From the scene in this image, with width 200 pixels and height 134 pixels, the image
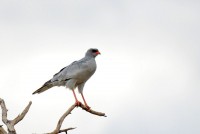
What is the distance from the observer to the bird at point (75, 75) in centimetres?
2108

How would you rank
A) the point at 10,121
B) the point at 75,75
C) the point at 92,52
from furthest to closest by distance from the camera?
the point at 92,52, the point at 75,75, the point at 10,121

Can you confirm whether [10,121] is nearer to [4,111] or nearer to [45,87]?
[4,111]

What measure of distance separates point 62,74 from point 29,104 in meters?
4.01

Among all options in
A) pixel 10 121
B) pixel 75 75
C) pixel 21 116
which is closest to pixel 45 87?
pixel 75 75

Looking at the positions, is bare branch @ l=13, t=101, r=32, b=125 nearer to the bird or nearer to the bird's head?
the bird

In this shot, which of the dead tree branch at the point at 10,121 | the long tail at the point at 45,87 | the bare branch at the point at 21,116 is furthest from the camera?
the long tail at the point at 45,87

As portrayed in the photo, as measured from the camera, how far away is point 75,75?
21078 millimetres

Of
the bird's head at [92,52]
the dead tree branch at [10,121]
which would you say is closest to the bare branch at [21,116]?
the dead tree branch at [10,121]

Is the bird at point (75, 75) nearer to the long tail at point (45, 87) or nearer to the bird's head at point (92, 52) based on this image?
the long tail at point (45, 87)

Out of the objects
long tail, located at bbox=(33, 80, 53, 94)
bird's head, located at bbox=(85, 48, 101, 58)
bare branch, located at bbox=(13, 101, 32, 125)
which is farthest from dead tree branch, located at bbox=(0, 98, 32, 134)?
bird's head, located at bbox=(85, 48, 101, 58)

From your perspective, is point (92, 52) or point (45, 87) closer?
point (45, 87)

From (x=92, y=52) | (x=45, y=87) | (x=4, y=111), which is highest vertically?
(x=92, y=52)

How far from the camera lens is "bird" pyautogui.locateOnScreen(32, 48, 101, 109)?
21.1 meters

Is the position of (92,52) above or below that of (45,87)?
above
